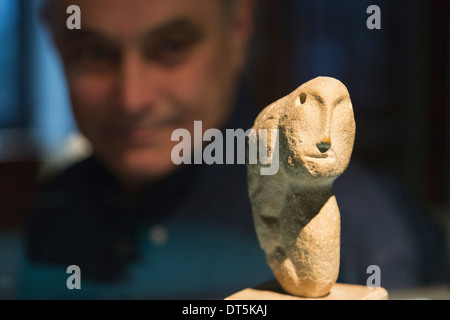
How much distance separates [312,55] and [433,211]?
1089 millimetres

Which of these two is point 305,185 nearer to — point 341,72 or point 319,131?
point 319,131

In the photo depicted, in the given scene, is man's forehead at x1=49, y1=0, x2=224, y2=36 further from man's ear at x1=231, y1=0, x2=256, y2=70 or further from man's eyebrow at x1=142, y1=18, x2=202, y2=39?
man's ear at x1=231, y1=0, x2=256, y2=70

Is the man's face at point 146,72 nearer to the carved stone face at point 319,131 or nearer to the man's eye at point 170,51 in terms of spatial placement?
the man's eye at point 170,51


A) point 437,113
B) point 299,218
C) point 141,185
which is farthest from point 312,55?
point 141,185

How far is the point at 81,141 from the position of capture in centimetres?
274

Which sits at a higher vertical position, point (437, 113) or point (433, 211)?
point (437, 113)

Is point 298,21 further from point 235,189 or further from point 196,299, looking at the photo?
point 196,299

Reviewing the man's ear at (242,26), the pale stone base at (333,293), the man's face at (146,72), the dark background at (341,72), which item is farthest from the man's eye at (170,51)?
the pale stone base at (333,293)

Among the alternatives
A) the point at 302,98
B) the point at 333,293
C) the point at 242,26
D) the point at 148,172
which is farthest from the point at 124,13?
the point at 333,293

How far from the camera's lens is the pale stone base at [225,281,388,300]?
2.23 m

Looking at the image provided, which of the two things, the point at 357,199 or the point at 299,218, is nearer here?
the point at 299,218

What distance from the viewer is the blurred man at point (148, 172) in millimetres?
2682

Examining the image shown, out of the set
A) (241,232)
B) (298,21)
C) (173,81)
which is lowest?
(241,232)

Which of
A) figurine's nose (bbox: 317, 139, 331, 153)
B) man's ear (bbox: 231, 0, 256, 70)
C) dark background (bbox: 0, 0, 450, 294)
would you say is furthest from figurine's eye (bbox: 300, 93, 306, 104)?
man's ear (bbox: 231, 0, 256, 70)
